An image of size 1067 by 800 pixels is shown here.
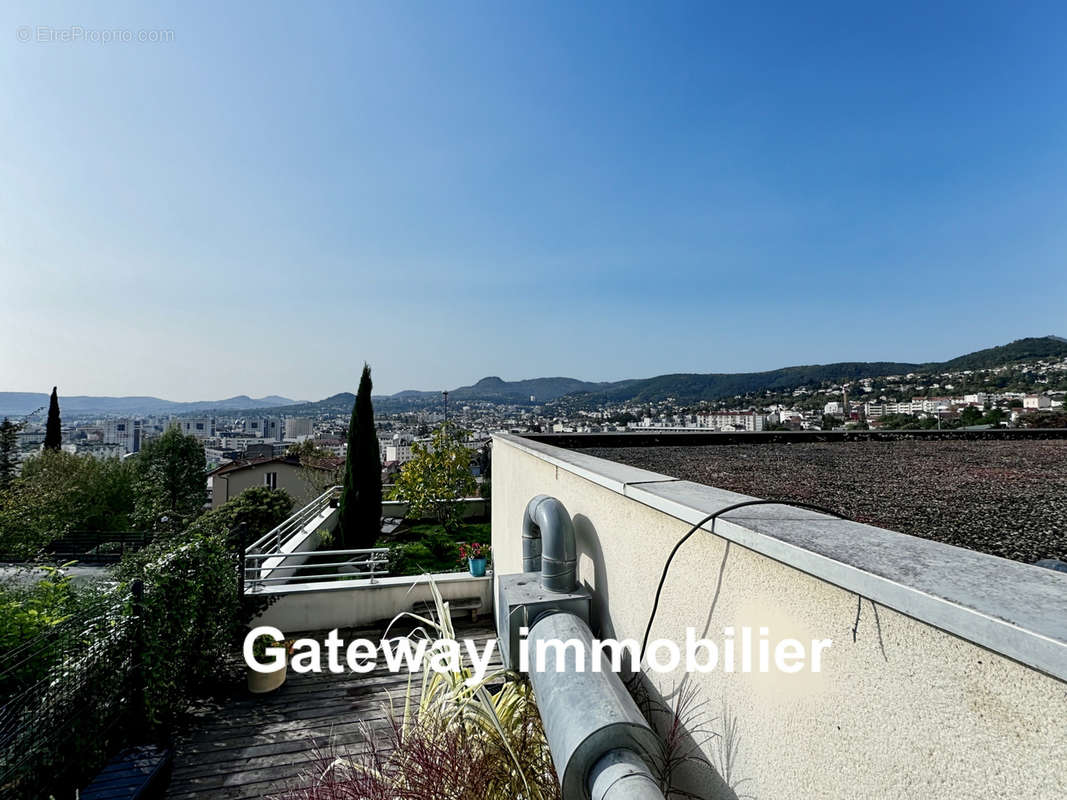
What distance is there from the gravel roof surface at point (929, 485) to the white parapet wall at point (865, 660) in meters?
0.96

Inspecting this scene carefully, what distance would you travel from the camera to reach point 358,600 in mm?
8234

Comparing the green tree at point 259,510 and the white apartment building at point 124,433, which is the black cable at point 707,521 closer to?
the green tree at point 259,510

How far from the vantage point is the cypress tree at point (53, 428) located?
27345 millimetres

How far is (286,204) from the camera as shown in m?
13.8

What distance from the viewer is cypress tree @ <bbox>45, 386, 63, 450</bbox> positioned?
27345 millimetres

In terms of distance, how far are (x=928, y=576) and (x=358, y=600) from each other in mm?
8730

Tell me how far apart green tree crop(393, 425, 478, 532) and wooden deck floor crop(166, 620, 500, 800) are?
389 inches

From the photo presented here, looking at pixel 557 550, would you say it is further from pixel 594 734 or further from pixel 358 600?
pixel 358 600

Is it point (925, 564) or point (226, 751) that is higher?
point (925, 564)

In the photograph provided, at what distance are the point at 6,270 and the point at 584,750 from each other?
2479 centimetres

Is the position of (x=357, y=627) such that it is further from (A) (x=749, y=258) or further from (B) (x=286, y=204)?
(A) (x=749, y=258)

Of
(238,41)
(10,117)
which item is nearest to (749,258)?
(238,41)

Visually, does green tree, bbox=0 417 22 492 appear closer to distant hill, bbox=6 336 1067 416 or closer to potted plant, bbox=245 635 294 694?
potted plant, bbox=245 635 294 694

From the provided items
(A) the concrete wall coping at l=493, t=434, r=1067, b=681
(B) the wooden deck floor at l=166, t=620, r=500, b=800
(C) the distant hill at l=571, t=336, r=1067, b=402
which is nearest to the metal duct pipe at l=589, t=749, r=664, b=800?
(A) the concrete wall coping at l=493, t=434, r=1067, b=681
